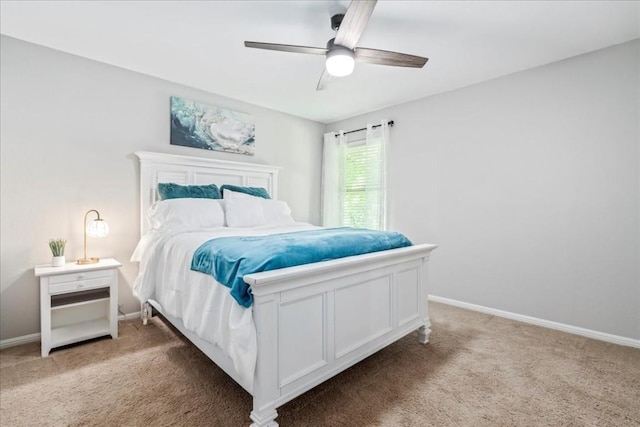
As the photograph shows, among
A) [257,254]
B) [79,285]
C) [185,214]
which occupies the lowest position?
[79,285]

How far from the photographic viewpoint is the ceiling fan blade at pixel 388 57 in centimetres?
204

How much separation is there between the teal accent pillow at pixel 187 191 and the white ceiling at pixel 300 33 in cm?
112

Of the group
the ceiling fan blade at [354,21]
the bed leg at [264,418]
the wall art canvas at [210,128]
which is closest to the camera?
the bed leg at [264,418]

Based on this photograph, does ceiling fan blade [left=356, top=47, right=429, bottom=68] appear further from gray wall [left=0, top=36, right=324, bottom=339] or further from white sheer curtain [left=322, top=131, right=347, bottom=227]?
white sheer curtain [left=322, top=131, right=347, bottom=227]

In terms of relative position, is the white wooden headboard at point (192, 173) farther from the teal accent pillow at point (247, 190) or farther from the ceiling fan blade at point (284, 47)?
the ceiling fan blade at point (284, 47)

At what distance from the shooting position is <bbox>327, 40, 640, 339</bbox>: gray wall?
8.08 feet

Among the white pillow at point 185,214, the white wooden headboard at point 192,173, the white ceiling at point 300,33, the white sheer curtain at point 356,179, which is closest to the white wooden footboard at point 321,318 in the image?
the white pillow at point 185,214

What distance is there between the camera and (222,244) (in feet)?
6.02

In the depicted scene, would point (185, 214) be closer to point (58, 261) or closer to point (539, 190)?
point (58, 261)

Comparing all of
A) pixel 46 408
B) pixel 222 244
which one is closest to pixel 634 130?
pixel 222 244

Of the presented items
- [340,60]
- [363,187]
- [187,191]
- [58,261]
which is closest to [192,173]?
[187,191]

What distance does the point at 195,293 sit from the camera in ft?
6.09

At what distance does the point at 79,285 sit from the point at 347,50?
2.65 meters

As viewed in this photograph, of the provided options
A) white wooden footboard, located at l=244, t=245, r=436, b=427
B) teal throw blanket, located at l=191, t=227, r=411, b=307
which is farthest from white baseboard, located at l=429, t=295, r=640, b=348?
teal throw blanket, located at l=191, t=227, r=411, b=307
